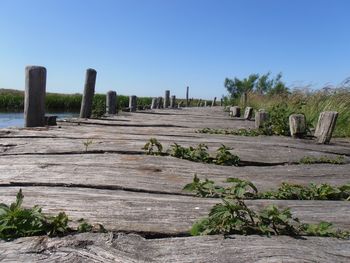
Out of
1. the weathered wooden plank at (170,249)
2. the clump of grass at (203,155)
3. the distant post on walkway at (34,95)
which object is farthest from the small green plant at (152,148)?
the distant post on walkway at (34,95)

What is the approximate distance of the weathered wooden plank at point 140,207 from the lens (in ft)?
6.80

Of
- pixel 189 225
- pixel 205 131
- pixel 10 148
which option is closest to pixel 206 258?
pixel 189 225

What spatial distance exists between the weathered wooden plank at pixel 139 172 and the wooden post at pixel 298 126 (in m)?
2.01

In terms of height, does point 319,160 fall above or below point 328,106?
below

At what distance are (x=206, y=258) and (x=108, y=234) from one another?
0.46m

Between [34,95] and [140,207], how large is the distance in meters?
4.20

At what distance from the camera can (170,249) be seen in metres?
1.73

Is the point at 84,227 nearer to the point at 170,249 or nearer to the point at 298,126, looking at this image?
the point at 170,249

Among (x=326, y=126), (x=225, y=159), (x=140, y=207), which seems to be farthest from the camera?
(x=326, y=126)

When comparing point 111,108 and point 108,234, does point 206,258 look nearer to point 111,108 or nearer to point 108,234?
point 108,234

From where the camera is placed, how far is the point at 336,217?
2301 mm

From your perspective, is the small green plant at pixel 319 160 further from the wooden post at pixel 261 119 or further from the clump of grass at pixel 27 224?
the wooden post at pixel 261 119

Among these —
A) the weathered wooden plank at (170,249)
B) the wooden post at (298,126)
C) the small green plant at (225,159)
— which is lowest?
the weathered wooden plank at (170,249)

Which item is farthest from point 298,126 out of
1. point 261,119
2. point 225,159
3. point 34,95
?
point 34,95
